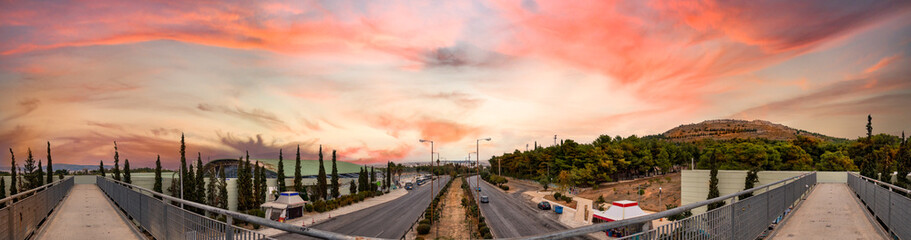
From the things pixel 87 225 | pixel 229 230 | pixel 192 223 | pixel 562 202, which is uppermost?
pixel 229 230

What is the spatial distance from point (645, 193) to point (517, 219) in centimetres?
2820

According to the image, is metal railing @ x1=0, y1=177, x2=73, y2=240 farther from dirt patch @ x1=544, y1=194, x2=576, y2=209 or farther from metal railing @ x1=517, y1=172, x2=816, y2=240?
dirt patch @ x1=544, y1=194, x2=576, y2=209

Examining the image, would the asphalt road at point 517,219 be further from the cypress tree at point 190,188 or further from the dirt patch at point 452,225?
the cypress tree at point 190,188

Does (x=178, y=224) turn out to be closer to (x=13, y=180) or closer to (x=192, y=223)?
(x=192, y=223)

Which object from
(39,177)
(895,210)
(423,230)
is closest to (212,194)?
(39,177)

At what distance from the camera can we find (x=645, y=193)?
206ft

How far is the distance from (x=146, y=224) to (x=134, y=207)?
2.43m

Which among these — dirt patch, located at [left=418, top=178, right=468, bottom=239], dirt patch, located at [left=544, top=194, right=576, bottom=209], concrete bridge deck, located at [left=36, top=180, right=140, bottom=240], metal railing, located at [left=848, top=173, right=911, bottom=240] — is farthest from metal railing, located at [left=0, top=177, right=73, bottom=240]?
dirt patch, located at [left=544, top=194, right=576, bottom=209]

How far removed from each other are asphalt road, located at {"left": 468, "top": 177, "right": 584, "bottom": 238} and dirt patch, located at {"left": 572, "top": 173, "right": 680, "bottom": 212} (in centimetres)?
1110

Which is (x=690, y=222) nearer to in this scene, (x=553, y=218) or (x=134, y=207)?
(x=134, y=207)

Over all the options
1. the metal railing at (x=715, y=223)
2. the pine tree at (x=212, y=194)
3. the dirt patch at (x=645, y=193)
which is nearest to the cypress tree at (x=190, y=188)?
the pine tree at (x=212, y=194)

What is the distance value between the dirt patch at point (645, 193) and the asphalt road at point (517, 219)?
11.1 metres

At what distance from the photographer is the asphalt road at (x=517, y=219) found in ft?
123

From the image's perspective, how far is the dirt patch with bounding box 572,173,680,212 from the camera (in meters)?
57.0
